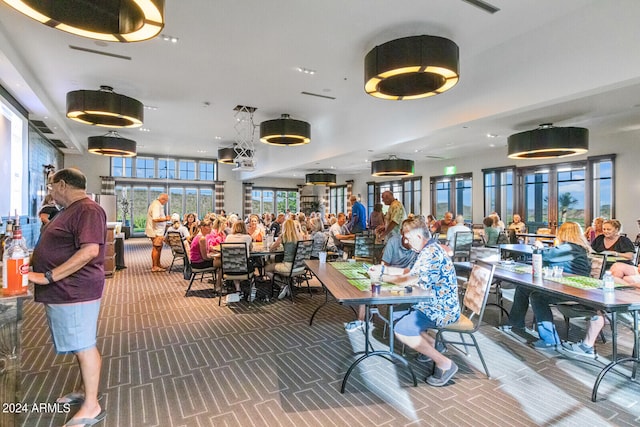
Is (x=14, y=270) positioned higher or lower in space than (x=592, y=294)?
higher

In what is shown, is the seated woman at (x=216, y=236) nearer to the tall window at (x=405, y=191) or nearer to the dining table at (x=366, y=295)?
the dining table at (x=366, y=295)

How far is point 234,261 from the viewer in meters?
4.94

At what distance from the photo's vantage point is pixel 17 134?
633 centimetres

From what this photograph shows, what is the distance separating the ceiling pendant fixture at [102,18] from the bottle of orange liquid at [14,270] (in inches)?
78.7

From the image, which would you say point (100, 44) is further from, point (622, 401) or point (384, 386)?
point (622, 401)

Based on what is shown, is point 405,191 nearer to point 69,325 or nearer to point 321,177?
point 321,177

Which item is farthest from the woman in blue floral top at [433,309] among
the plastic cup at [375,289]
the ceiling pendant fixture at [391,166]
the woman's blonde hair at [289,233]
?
the ceiling pendant fixture at [391,166]

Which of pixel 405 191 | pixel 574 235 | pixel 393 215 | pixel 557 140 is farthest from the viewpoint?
pixel 405 191

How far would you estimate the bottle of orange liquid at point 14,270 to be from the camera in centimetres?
197

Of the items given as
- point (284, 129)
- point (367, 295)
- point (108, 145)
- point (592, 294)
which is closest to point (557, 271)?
point (592, 294)

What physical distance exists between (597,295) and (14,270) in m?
4.03

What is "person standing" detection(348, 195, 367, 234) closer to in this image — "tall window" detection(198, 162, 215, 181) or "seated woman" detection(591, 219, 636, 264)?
Result: "seated woman" detection(591, 219, 636, 264)

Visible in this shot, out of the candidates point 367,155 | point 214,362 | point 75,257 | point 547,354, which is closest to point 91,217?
point 75,257

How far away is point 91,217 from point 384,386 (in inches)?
97.3
